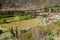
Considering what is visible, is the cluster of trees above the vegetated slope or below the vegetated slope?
below

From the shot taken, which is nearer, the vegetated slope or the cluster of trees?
the cluster of trees

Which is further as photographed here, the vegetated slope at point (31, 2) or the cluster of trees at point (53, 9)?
the vegetated slope at point (31, 2)

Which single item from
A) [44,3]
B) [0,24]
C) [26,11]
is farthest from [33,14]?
[0,24]

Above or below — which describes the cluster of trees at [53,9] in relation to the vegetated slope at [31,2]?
below

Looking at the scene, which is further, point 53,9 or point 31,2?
point 31,2

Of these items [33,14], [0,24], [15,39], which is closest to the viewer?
[15,39]

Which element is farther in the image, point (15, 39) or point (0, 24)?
point (0, 24)

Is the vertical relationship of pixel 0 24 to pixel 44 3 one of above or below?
below

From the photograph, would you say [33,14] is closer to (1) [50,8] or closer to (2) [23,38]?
(1) [50,8]

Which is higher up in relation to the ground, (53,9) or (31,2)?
(31,2)

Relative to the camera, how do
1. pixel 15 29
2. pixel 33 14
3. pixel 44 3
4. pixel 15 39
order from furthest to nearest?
pixel 44 3 → pixel 33 14 → pixel 15 29 → pixel 15 39
